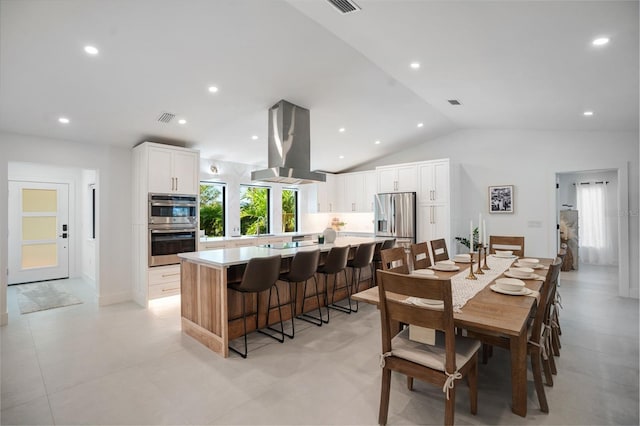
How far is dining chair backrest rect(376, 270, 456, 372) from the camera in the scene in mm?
1645

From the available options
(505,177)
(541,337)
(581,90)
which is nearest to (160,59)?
(541,337)

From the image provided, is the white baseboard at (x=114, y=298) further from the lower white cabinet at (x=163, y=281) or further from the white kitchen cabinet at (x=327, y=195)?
the white kitchen cabinet at (x=327, y=195)

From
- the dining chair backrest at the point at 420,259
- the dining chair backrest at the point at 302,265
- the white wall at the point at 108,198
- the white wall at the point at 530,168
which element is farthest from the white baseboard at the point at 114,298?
the white wall at the point at 530,168

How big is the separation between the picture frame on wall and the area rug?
7.35 meters

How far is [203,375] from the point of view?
103 inches

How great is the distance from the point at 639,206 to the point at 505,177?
1.89 metres

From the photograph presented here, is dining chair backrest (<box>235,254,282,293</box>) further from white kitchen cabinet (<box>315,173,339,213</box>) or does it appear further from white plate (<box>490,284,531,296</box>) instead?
white kitchen cabinet (<box>315,173,339,213</box>)

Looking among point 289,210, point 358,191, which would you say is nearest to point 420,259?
point 358,191

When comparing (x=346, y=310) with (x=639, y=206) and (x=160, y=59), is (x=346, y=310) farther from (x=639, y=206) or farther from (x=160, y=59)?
(x=639, y=206)

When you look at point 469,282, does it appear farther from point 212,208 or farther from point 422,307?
point 212,208

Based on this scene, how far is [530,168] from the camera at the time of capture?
578 cm

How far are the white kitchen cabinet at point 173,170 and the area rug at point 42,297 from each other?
2245 mm

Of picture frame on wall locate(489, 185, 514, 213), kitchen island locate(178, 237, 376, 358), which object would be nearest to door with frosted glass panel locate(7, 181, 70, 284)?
kitchen island locate(178, 237, 376, 358)

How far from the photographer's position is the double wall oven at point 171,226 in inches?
181
